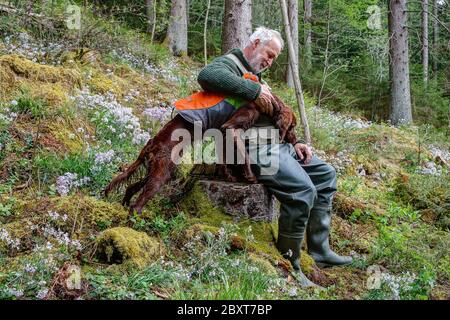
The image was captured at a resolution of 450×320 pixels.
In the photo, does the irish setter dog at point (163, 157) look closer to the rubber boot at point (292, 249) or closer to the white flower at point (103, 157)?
the rubber boot at point (292, 249)

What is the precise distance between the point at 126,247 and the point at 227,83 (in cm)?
147

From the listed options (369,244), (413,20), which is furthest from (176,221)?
(413,20)

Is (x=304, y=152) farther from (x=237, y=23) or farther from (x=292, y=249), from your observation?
(x=237, y=23)

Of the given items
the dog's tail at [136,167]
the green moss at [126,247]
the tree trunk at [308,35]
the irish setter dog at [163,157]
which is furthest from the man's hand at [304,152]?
the tree trunk at [308,35]

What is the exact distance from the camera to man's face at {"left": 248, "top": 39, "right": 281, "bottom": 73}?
13.5 feet

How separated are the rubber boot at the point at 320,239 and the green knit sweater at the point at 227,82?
4.03 ft

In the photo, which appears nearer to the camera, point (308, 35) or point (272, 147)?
point (272, 147)

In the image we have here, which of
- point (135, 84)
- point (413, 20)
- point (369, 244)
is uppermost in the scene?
point (413, 20)

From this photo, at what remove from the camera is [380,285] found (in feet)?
12.1

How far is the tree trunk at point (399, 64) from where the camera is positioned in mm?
13922

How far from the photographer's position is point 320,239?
448 centimetres

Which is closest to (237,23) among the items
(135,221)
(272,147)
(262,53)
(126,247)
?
(262,53)

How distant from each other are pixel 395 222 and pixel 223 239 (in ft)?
9.57
